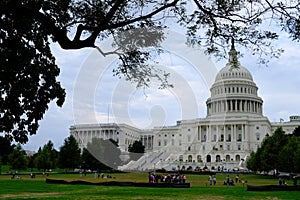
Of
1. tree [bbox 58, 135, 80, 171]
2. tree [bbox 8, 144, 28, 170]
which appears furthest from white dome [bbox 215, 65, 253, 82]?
tree [bbox 8, 144, 28, 170]

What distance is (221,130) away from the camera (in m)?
135

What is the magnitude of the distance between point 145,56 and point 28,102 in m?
5.44

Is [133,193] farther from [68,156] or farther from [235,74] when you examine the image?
[235,74]

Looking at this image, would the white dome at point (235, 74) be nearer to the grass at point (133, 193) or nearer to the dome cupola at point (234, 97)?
the dome cupola at point (234, 97)

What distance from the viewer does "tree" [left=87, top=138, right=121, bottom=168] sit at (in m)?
84.3

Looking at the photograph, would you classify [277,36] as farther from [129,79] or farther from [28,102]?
[28,102]

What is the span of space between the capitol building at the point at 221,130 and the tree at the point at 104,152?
1202cm

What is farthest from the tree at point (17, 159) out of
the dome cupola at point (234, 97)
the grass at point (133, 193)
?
the dome cupola at point (234, 97)

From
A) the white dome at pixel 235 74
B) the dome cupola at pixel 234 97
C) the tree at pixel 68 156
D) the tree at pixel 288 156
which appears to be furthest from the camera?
the white dome at pixel 235 74

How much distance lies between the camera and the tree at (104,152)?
84.3 m

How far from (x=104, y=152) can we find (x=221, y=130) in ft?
177

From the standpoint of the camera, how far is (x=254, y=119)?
436 feet

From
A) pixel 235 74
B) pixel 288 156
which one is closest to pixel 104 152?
pixel 288 156

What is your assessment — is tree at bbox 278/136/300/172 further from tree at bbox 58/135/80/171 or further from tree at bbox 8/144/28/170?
tree at bbox 8/144/28/170
